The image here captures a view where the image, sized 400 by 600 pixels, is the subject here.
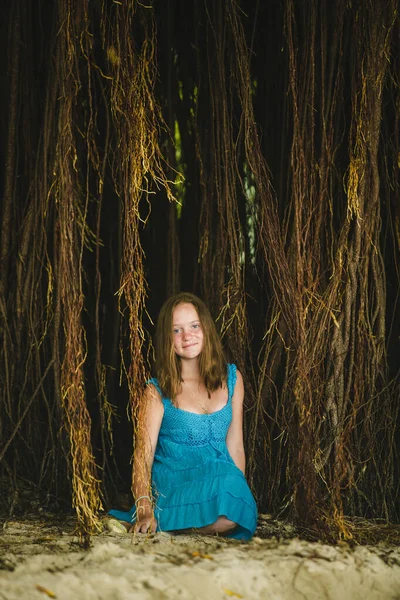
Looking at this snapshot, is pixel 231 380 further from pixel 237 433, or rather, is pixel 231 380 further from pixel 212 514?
pixel 212 514

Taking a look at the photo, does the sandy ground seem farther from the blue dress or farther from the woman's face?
the woman's face

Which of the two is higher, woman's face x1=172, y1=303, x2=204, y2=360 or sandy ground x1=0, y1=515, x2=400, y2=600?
woman's face x1=172, y1=303, x2=204, y2=360

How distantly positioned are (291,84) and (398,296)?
947 millimetres

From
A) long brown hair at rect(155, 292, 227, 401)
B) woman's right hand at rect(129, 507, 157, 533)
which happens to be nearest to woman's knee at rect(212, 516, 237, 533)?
woman's right hand at rect(129, 507, 157, 533)

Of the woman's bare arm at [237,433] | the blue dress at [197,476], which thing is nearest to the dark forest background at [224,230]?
the woman's bare arm at [237,433]

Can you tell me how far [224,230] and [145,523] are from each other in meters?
1.10

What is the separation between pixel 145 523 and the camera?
8.48 ft

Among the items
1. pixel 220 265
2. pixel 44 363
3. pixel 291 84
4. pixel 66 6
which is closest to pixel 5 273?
pixel 44 363

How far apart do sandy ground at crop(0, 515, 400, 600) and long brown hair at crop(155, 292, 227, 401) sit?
0.59 meters

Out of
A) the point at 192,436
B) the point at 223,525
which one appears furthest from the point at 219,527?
the point at 192,436

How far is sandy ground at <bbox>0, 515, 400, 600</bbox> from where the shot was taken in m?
1.90

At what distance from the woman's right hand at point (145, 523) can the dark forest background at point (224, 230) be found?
174 millimetres

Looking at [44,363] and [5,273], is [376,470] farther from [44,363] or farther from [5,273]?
[5,273]

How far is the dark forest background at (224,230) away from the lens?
2.45 m
